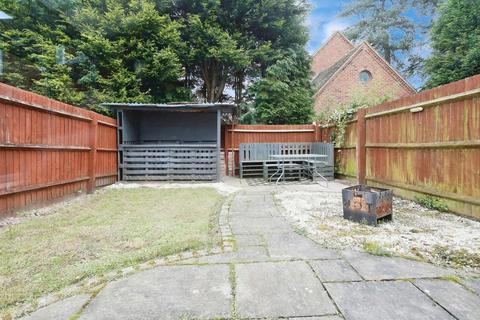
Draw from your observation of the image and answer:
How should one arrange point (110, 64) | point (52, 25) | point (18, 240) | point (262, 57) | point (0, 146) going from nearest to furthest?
1. point (18, 240)
2. point (0, 146)
3. point (110, 64)
4. point (52, 25)
5. point (262, 57)

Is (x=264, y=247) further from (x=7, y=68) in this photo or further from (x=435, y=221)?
(x=7, y=68)

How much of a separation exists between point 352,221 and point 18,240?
400 cm

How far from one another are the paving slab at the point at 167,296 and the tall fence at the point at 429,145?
3.72m

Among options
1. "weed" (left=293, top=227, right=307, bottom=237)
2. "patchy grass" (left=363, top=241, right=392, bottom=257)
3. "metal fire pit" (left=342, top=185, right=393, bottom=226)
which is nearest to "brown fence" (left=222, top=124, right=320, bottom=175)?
"metal fire pit" (left=342, top=185, right=393, bottom=226)

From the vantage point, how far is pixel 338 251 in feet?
8.32

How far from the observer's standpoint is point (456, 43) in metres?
11.2

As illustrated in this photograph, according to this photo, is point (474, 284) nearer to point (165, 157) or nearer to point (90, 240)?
point (90, 240)

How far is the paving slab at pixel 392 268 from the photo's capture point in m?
2.03

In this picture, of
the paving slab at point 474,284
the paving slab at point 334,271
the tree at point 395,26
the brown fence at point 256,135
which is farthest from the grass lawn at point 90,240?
the tree at point 395,26

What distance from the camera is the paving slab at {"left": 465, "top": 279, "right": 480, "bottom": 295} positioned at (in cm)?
182

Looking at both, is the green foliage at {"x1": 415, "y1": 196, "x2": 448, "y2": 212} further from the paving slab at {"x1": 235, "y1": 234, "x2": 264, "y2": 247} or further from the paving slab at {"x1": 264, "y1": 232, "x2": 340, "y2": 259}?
the paving slab at {"x1": 235, "y1": 234, "x2": 264, "y2": 247}

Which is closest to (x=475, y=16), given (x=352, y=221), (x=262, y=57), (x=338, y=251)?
(x=262, y=57)

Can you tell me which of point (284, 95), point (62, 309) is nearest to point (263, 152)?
point (284, 95)

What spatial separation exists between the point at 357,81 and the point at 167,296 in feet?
58.9
